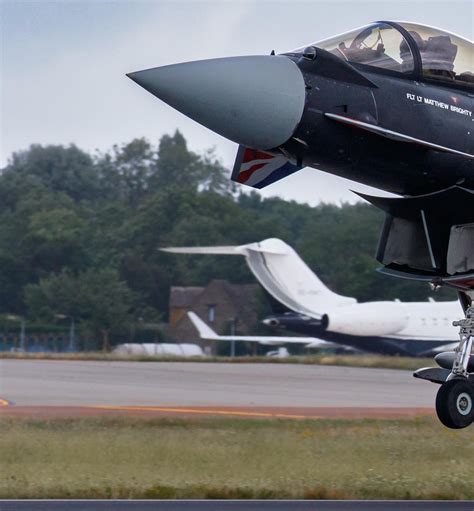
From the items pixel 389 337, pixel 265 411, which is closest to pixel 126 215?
pixel 389 337

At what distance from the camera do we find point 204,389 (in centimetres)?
2739

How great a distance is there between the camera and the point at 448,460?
1355 centimetres

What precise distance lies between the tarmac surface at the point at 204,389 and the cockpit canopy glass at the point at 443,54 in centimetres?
1094

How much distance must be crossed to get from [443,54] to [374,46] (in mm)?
772

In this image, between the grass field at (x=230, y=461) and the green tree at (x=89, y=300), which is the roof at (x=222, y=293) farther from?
the grass field at (x=230, y=461)

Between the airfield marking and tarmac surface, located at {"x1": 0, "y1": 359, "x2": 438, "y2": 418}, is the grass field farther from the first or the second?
tarmac surface, located at {"x1": 0, "y1": 359, "x2": 438, "y2": 418}

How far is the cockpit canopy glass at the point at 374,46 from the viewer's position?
10.6m

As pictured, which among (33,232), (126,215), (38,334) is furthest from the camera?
(126,215)

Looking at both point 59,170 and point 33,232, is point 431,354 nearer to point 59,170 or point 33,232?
point 33,232

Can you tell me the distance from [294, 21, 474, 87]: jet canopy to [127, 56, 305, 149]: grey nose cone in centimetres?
66

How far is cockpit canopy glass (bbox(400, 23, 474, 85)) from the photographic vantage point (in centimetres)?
1086

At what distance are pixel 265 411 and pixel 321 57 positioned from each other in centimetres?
1271

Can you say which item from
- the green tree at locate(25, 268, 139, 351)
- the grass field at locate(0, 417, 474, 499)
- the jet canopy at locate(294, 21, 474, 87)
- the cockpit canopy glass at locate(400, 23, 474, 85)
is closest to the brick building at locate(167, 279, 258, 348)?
the green tree at locate(25, 268, 139, 351)

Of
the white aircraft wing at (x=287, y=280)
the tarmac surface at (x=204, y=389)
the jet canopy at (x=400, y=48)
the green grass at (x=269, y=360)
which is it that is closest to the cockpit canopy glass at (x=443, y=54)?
the jet canopy at (x=400, y=48)
